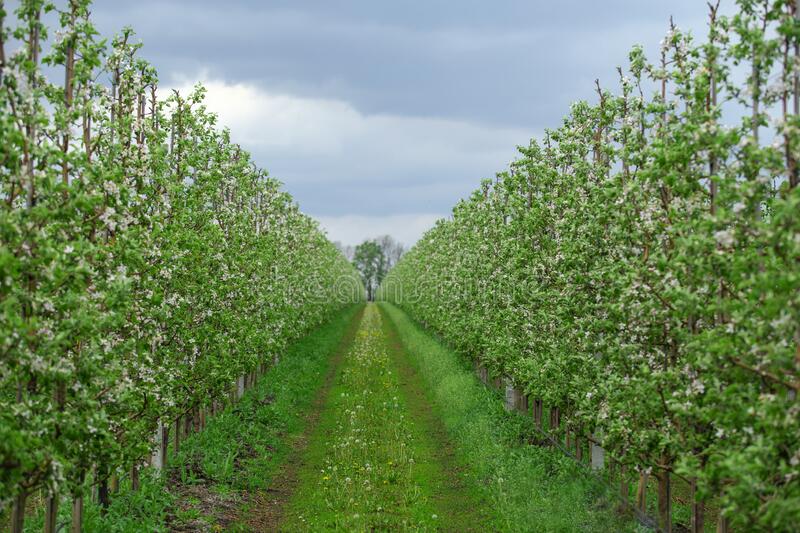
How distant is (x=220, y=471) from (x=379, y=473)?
3541 mm

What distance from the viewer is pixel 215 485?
587 inches

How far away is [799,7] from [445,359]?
82.4 ft

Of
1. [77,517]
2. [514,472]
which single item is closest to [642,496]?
[514,472]

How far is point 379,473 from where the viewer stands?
1598 cm

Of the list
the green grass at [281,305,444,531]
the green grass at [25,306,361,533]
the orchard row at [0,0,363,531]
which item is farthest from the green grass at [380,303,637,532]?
the orchard row at [0,0,363,531]

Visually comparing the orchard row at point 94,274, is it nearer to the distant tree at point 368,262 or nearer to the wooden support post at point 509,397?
the wooden support post at point 509,397

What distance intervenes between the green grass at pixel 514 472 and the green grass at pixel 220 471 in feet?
15.7

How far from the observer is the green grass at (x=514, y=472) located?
12.4 m

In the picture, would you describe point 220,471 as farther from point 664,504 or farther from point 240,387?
point 664,504

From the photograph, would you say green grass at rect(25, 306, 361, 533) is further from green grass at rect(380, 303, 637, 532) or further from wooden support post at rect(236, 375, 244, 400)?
green grass at rect(380, 303, 637, 532)

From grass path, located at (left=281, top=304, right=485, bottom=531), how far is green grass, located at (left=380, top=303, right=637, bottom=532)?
0.49 m

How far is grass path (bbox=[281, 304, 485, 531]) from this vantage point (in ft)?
44.0

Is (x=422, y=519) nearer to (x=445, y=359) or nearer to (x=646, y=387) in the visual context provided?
(x=646, y=387)

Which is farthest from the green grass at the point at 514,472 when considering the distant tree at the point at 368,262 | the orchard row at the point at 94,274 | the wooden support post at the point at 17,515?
the distant tree at the point at 368,262
